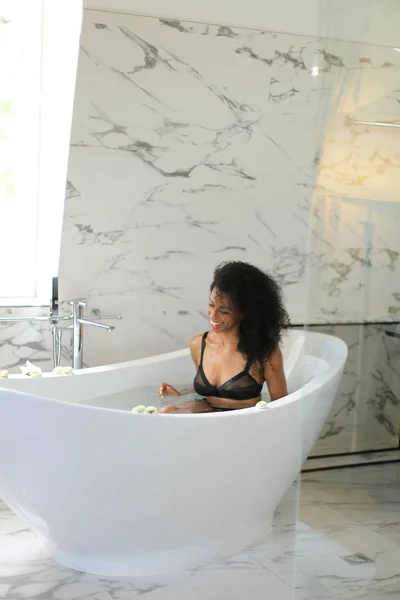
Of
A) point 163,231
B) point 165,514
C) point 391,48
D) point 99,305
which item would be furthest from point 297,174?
point 391,48

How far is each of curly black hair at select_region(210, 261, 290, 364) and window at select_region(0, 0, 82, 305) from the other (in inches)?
36.6

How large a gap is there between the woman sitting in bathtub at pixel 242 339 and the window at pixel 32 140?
37.1 inches

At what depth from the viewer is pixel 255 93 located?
3250 mm

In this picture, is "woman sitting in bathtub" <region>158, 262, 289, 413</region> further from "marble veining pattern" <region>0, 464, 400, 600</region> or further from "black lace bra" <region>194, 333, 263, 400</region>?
"marble veining pattern" <region>0, 464, 400, 600</region>

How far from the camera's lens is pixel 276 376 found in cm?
294

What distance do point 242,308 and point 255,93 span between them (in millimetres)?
953

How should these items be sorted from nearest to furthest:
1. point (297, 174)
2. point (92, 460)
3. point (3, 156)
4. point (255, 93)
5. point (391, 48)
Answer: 1. point (391, 48)
2. point (92, 460)
3. point (255, 93)
4. point (297, 174)
5. point (3, 156)

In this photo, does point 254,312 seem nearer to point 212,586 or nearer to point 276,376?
point 276,376

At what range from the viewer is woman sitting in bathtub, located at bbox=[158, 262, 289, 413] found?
9.86ft

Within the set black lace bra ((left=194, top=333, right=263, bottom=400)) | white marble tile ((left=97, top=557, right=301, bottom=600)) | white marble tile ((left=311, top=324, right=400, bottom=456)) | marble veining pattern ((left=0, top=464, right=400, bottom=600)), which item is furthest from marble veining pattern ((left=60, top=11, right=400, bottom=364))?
white marble tile ((left=311, top=324, right=400, bottom=456))


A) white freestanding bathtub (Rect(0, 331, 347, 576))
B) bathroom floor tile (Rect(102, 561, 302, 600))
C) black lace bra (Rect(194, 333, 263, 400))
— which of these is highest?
black lace bra (Rect(194, 333, 263, 400))

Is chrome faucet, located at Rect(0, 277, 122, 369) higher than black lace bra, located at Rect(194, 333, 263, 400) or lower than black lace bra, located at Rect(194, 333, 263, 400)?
higher

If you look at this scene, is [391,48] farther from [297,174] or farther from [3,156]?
[3,156]

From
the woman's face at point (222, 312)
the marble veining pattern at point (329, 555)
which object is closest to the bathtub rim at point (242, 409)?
the marble veining pattern at point (329, 555)
